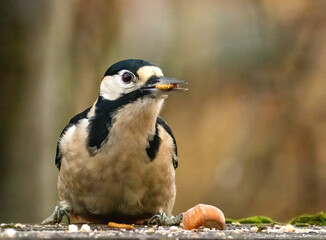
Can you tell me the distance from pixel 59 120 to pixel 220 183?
89.4 inches

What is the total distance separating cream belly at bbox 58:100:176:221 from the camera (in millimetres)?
4305

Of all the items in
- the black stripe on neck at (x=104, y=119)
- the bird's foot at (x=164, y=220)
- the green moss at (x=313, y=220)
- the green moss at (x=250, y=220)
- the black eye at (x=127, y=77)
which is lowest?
the green moss at (x=250, y=220)

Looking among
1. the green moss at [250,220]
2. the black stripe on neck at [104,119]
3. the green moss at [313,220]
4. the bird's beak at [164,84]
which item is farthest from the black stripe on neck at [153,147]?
the green moss at [313,220]

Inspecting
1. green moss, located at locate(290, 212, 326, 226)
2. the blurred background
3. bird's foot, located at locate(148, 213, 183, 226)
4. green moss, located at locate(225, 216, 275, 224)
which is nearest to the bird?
bird's foot, located at locate(148, 213, 183, 226)

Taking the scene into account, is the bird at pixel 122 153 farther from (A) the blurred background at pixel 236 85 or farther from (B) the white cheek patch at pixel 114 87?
(A) the blurred background at pixel 236 85

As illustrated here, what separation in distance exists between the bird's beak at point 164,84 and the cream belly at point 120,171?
0.13m

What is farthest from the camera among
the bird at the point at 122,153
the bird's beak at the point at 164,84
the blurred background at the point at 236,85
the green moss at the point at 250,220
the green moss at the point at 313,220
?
the blurred background at the point at 236,85

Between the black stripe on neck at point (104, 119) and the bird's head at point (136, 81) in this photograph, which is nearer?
the bird's head at point (136, 81)

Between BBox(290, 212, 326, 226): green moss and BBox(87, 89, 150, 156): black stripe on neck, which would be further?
BBox(290, 212, 326, 226): green moss

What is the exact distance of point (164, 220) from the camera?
4.58 metres

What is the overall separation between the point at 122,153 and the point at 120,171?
110 mm

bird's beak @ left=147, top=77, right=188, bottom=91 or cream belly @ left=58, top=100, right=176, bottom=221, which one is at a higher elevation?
bird's beak @ left=147, top=77, right=188, bottom=91

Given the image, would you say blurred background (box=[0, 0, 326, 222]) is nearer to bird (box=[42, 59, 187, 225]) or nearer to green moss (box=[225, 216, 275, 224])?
green moss (box=[225, 216, 275, 224])

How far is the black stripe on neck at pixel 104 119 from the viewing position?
4.32 metres
